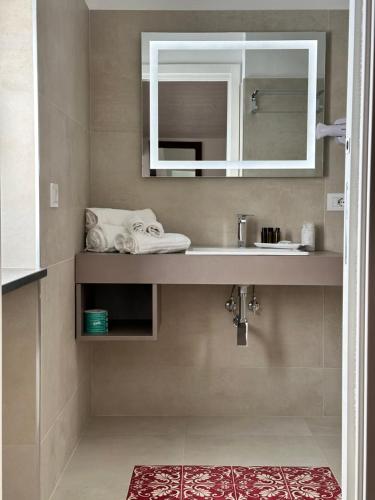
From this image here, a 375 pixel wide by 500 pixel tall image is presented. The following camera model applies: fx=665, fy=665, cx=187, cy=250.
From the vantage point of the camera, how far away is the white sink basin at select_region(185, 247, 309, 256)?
10.3 ft

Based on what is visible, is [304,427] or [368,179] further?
[304,427]

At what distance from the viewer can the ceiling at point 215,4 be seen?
3.45 m

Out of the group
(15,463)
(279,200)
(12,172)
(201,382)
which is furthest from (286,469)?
(12,172)

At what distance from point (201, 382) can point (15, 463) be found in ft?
4.69

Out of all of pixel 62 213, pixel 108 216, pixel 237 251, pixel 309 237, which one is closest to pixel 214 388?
pixel 237 251

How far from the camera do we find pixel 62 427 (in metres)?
2.82

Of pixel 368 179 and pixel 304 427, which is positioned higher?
pixel 368 179

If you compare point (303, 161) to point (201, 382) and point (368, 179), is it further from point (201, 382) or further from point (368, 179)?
point (368, 179)

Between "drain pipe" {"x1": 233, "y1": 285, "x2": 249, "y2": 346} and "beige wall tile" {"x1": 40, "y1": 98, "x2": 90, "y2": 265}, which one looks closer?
"beige wall tile" {"x1": 40, "y1": 98, "x2": 90, "y2": 265}

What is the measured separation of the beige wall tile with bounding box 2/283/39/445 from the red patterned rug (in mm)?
540

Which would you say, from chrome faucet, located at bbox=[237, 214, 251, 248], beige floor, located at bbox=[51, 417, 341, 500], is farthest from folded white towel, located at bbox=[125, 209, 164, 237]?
beige floor, located at bbox=[51, 417, 341, 500]

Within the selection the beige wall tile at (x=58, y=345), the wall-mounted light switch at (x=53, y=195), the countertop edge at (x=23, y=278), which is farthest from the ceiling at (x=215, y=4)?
the countertop edge at (x=23, y=278)

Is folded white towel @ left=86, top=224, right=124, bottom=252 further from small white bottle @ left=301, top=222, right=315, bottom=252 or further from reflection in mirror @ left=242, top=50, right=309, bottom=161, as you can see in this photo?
small white bottle @ left=301, top=222, right=315, bottom=252

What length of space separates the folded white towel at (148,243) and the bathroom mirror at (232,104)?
51 cm
